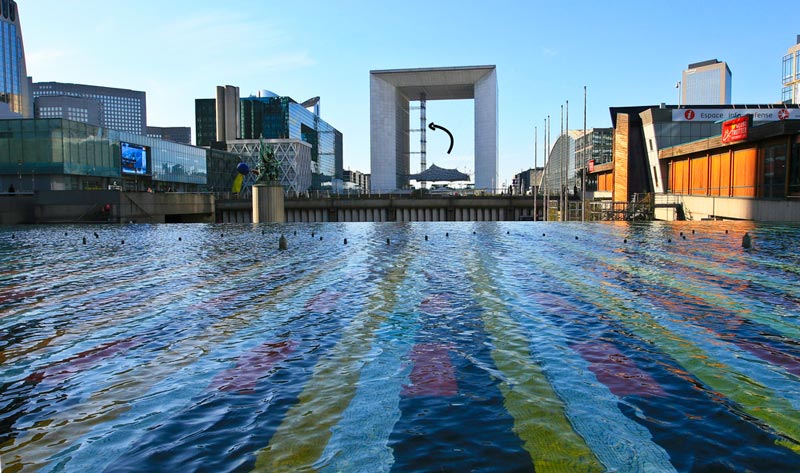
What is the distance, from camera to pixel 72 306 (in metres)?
15.8

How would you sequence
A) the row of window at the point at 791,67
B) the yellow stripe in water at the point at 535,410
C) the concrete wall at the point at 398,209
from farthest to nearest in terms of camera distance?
1. the row of window at the point at 791,67
2. the concrete wall at the point at 398,209
3. the yellow stripe in water at the point at 535,410

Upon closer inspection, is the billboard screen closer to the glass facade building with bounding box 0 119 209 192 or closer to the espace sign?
the glass facade building with bounding box 0 119 209 192

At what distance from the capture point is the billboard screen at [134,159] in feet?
347

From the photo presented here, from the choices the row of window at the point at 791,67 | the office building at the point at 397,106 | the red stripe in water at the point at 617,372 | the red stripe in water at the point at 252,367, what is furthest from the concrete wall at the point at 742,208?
the row of window at the point at 791,67

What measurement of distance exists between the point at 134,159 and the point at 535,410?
11413 cm

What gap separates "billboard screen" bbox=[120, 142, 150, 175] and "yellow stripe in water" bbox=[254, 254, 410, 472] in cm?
10455

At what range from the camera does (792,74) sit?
15162cm

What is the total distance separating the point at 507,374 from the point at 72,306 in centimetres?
1187

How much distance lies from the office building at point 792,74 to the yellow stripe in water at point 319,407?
553ft

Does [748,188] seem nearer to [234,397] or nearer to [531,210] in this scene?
[531,210]

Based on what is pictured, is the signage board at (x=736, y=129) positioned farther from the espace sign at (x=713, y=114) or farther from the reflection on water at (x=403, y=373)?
the reflection on water at (x=403, y=373)

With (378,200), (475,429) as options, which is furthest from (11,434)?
(378,200)

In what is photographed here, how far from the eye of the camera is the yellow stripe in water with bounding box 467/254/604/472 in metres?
6.28

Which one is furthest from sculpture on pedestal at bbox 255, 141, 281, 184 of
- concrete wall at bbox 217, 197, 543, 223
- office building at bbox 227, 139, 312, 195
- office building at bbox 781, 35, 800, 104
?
office building at bbox 781, 35, 800, 104
